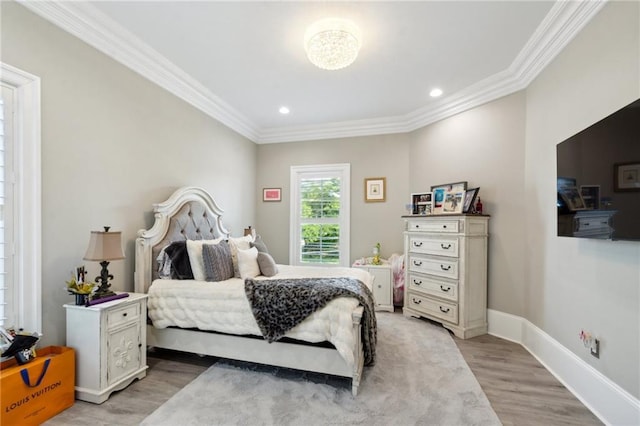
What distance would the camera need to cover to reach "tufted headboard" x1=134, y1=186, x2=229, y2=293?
266cm

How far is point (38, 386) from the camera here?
1752mm

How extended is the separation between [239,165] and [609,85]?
4.23 meters

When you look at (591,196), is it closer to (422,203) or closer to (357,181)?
(422,203)

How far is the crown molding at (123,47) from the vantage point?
210cm

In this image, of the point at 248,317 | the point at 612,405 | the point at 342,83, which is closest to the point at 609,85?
the point at 612,405

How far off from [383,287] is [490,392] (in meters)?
2.06

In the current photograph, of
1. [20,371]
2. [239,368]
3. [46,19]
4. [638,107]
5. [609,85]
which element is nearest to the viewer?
[638,107]

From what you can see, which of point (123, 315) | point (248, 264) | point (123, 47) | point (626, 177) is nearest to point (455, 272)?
point (626, 177)

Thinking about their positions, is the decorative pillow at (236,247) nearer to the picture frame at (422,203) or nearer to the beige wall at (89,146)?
the beige wall at (89,146)

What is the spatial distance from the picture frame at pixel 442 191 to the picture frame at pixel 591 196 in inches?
64.9

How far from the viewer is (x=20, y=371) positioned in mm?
1672

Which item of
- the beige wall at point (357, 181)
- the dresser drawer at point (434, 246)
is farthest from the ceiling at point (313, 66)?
the dresser drawer at point (434, 246)

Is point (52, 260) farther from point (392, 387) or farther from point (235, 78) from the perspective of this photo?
point (392, 387)

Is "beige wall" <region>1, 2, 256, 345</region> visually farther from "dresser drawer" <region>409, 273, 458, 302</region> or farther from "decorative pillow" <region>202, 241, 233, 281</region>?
"dresser drawer" <region>409, 273, 458, 302</region>
